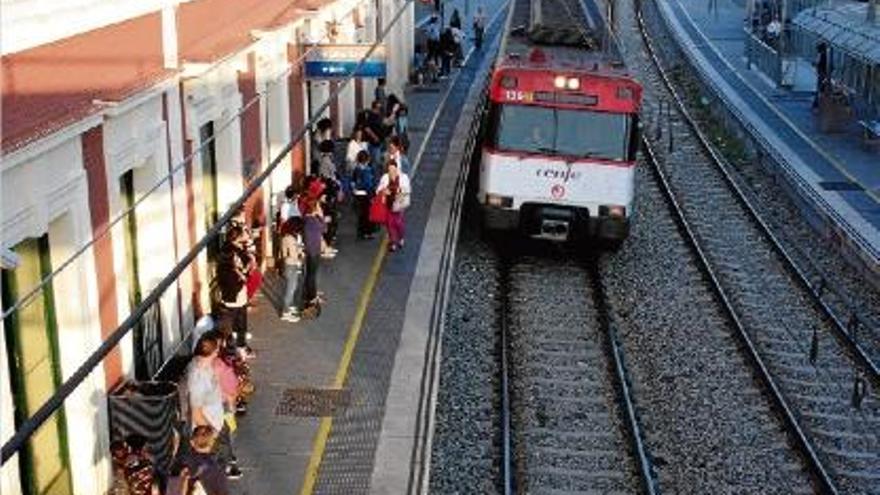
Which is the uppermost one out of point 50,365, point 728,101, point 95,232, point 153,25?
point 153,25

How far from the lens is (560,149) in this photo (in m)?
17.7

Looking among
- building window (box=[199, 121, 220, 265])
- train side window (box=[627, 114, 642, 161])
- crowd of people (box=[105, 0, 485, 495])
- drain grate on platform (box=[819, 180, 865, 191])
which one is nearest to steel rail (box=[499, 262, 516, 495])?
crowd of people (box=[105, 0, 485, 495])

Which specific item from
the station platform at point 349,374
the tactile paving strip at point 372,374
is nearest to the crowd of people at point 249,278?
the station platform at point 349,374

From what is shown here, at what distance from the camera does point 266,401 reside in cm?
1213

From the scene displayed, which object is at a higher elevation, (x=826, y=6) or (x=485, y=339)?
(x=826, y=6)

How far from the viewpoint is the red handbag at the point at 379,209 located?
16.9 meters

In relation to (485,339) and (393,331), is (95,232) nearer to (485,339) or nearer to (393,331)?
(393,331)

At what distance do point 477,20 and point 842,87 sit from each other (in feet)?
49.0

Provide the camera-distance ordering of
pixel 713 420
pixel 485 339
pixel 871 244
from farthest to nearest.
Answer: pixel 871 244, pixel 485 339, pixel 713 420

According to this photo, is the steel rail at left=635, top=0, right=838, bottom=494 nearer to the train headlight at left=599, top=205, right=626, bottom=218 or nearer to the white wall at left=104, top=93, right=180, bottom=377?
the train headlight at left=599, top=205, right=626, bottom=218

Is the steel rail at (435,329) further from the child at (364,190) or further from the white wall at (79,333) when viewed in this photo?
the white wall at (79,333)

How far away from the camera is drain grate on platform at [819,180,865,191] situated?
23281 millimetres

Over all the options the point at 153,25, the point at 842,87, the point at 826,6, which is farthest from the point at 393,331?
the point at 826,6

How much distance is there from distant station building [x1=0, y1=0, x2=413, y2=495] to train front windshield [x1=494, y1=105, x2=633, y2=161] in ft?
13.5
